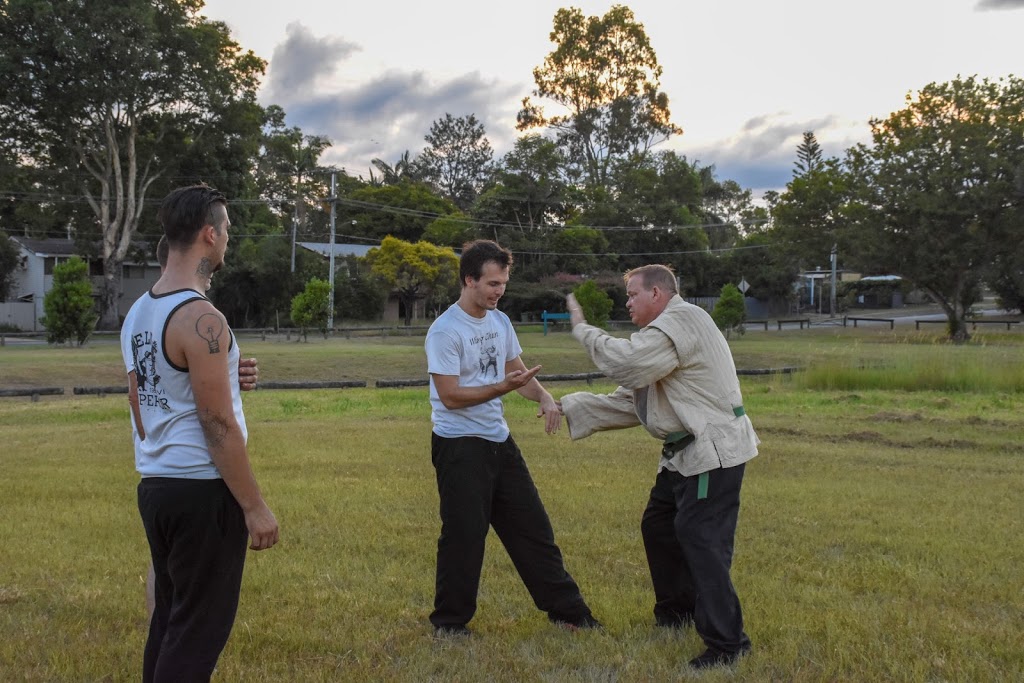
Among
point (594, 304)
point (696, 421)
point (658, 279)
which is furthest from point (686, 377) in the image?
point (594, 304)

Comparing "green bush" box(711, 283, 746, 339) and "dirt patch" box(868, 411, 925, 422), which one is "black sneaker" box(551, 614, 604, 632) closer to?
"dirt patch" box(868, 411, 925, 422)

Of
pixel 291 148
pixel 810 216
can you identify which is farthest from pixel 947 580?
pixel 291 148

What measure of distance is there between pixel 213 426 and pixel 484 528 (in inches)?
78.1

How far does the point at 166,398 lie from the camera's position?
3010mm

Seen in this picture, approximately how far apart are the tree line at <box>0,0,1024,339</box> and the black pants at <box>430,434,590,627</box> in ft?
117

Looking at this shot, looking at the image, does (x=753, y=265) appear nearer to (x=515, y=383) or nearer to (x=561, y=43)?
(x=561, y=43)

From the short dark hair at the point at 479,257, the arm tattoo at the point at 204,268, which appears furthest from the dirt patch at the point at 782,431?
the arm tattoo at the point at 204,268

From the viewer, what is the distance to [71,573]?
5719 mm

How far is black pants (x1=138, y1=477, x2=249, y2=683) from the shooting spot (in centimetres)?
300

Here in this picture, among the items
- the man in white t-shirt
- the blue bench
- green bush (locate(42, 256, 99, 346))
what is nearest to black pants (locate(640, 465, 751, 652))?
the man in white t-shirt

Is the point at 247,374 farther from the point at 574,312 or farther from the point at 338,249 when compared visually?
the point at 338,249

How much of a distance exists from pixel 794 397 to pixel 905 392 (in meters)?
2.28

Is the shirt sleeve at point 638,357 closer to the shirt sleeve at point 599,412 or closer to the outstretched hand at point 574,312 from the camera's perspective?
the outstretched hand at point 574,312

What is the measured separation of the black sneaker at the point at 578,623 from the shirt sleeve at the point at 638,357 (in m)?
1.33
